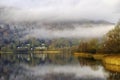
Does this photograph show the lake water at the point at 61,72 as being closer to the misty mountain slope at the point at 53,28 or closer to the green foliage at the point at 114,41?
the green foliage at the point at 114,41

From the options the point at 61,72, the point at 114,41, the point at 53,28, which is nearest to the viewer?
the point at 61,72

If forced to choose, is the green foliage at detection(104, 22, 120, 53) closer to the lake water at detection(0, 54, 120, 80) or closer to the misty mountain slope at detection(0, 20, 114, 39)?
the lake water at detection(0, 54, 120, 80)

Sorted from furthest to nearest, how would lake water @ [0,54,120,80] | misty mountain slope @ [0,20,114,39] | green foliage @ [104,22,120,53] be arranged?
misty mountain slope @ [0,20,114,39] < green foliage @ [104,22,120,53] < lake water @ [0,54,120,80]

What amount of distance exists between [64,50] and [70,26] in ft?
34.1

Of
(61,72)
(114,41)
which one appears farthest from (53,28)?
(61,72)

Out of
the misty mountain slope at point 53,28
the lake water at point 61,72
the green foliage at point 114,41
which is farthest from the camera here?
the misty mountain slope at point 53,28

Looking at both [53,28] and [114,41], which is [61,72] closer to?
[114,41]

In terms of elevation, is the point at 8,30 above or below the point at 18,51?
above

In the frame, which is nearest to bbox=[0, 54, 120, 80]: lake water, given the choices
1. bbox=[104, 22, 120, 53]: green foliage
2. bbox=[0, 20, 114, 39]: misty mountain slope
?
bbox=[104, 22, 120, 53]: green foliage

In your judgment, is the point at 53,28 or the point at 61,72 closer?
the point at 61,72

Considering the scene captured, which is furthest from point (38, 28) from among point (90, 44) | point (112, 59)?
point (112, 59)

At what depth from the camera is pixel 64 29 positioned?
7262cm

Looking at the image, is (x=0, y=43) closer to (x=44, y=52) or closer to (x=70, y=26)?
(x=44, y=52)

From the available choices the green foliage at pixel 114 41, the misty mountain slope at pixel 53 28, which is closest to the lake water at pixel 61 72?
the green foliage at pixel 114 41
